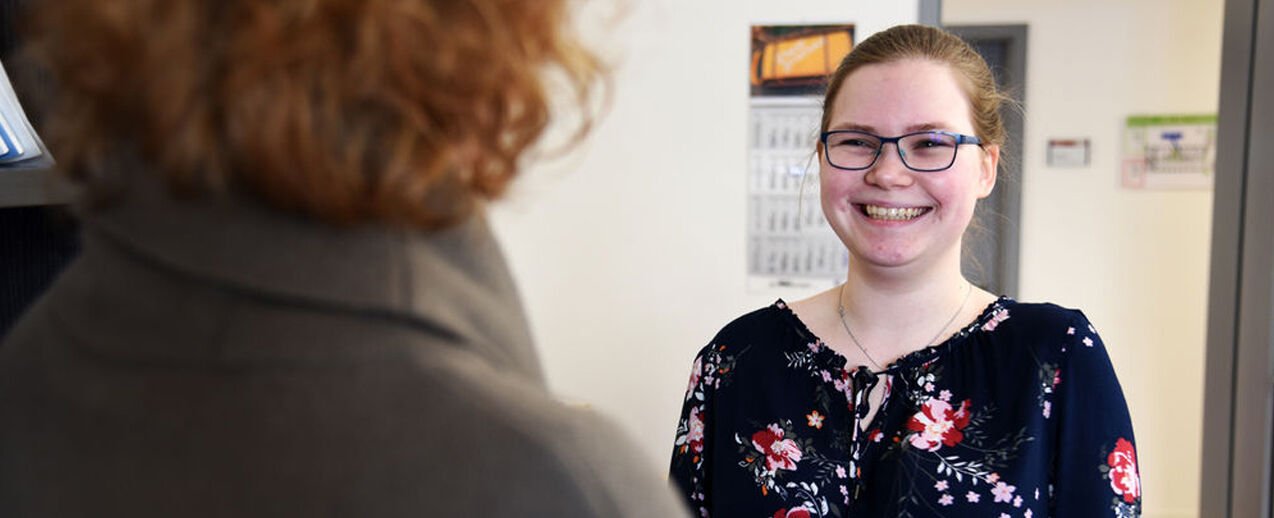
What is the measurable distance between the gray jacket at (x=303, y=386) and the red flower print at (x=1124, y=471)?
1014mm

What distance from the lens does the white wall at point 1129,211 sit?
149 inches

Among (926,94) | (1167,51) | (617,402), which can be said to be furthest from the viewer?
(1167,51)

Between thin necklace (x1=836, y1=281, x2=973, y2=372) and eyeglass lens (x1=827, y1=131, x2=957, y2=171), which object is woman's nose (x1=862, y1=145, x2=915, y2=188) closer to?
eyeglass lens (x1=827, y1=131, x2=957, y2=171)

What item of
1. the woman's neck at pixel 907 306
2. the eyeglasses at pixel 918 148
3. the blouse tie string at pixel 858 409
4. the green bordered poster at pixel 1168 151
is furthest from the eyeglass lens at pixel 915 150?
the green bordered poster at pixel 1168 151

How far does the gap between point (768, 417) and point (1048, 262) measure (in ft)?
10.0

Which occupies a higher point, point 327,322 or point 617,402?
point 327,322

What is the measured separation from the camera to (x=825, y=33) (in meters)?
2.66

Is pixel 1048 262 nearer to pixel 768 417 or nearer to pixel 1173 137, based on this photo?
pixel 1173 137

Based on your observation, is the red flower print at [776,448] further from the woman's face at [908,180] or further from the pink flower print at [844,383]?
the woman's face at [908,180]

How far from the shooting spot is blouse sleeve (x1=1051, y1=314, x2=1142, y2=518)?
1158 millimetres

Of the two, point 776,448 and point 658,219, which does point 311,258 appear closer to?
point 776,448

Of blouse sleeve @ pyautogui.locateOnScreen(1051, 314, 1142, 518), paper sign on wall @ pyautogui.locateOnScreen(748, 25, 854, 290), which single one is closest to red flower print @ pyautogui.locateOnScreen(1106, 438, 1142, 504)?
blouse sleeve @ pyautogui.locateOnScreen(1051, 314, 1142, 518)

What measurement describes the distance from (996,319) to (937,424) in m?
0.19

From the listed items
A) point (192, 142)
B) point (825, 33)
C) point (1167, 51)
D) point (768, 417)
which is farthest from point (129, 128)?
point (1167, 51)
